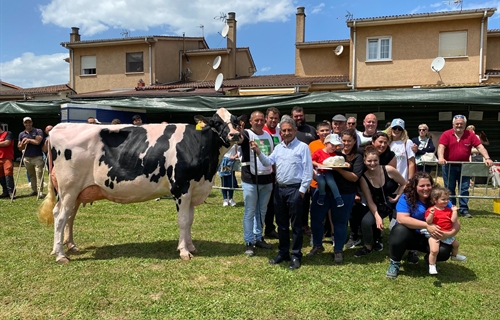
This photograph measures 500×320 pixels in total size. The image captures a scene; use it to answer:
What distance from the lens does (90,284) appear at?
414 cm

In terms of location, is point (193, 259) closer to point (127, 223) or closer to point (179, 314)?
point (179, 314)

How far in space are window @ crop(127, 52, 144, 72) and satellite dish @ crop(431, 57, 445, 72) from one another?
17465mm

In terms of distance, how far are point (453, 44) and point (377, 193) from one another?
1668 cm

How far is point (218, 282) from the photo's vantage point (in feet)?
13.8

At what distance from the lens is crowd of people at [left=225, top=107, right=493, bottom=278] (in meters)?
4.27

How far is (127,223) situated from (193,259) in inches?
97.4

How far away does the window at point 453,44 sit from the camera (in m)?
18.0

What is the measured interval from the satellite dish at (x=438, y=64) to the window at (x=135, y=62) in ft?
57.3

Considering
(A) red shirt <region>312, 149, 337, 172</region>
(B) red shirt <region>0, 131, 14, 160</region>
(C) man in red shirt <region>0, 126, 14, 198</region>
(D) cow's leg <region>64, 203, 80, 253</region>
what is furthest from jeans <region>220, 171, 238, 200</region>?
(B) red shirt <region>0, 131, 14, 160</region>

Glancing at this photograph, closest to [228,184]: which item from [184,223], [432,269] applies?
[184,223]

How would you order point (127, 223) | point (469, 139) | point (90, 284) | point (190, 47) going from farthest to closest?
1. point (190, 47)
2. point (469, 139)
3. point (127, 223)
4. point (90, 284)

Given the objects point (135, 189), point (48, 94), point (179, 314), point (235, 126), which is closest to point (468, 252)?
point (235, 126)

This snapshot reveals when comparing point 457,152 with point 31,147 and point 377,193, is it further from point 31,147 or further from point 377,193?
point 31,147

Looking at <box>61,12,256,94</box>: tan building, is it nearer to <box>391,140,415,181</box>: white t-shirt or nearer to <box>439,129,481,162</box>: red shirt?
<box>439,129,481,162</box>: red shirt
